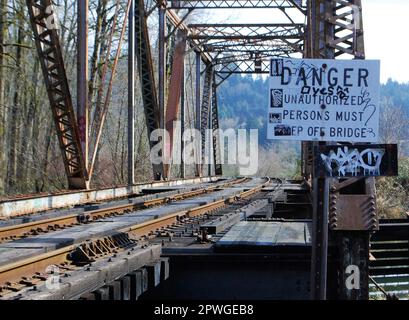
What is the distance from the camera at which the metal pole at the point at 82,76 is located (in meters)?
12.0

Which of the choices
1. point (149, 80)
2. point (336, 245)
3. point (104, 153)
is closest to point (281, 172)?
point (104, 153)

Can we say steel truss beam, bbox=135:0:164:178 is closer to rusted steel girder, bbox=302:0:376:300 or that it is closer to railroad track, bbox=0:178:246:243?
railroad track, bbox=0:178:246:243

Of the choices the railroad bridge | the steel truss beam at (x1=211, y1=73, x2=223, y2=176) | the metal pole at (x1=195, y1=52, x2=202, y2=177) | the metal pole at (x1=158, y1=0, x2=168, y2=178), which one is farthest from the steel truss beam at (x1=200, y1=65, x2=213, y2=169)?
the railroad bridge

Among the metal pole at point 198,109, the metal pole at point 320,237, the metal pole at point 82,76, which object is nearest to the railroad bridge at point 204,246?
the metal pole at point 320,237

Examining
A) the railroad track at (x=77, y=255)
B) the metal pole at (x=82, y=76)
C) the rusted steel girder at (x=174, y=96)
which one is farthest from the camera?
the rusted steel girder at (x=174, y=96)

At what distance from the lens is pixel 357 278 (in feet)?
16.1

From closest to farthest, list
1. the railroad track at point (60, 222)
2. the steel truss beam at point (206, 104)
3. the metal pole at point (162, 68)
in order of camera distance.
Answer: 1. the railroad track at point (60, 222)
2. the metal pole at point (162, 68)
3. the steel truss beam at point (206, 104)

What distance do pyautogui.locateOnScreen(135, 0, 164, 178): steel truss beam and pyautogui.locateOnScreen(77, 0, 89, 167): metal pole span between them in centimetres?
609

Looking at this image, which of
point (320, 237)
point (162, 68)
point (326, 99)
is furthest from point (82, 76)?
point (162, 68)

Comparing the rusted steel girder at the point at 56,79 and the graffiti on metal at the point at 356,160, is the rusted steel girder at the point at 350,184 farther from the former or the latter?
the rusted steel girder at the point at 56,79

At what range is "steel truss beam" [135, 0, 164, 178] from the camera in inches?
741

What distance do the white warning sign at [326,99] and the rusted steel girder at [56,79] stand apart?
7.87 meters
